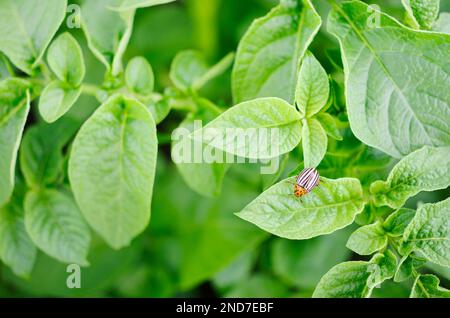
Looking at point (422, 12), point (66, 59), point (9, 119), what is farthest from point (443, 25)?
point (9, 119)

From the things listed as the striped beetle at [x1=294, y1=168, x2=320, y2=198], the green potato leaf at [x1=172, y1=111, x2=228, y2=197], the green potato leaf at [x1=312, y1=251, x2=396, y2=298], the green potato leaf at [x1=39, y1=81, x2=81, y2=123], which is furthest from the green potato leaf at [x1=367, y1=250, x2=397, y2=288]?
the green potato leaf at [x1=39, y1=81, x2=81, y2=123]

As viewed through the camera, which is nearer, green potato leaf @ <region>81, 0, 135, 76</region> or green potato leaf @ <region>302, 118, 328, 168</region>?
green potato leaf @ <region>302, 118, 328, 168</region>

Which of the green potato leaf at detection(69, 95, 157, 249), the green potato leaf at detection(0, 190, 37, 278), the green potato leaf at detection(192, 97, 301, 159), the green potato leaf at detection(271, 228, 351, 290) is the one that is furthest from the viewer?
the green potato leaf at detection(271, 228, 351, 290)

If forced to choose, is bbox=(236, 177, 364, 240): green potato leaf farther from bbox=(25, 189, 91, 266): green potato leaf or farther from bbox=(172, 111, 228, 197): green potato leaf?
bbox=(25, 189, 91, 266): green potato leaf

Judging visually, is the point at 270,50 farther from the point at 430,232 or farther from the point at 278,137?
the point at 430,232

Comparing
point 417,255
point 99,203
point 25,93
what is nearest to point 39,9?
point 25,93

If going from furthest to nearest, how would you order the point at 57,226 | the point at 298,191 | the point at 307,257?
the point at 307,257
the point at 57,226
the point at 298,191

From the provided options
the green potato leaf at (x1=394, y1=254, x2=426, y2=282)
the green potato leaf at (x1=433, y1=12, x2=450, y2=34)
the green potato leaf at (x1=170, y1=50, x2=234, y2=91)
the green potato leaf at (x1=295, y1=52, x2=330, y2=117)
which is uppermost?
the green potato leaf at (x1=433, y1=12, x2=450, y2=34)
